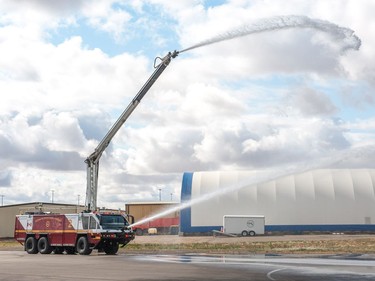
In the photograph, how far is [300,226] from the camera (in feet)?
236

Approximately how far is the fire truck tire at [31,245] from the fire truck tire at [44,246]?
1.85 ft

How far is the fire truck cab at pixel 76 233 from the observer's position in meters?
37.7

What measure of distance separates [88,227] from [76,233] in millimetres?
1427

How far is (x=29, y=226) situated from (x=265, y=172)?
42.4m

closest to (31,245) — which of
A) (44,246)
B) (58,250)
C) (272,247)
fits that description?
(44,246)

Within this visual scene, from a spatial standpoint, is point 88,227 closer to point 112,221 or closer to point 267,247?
point 112,221

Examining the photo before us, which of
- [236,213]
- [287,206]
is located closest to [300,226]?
[287,206]

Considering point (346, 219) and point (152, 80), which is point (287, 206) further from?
point (152, 80)

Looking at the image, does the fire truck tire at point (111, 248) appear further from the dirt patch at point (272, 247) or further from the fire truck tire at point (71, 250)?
the fire truck tire at point (71, 250)

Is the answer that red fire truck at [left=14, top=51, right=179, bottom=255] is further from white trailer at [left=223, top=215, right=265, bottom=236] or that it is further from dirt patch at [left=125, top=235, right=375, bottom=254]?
white trailer at [left=223, top=215, right=265, bottom=236]

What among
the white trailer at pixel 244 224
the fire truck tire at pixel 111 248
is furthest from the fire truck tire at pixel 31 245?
the white trailer at pixel 244 224

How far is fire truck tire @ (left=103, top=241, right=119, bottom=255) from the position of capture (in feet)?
127

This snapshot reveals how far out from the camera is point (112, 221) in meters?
38.4

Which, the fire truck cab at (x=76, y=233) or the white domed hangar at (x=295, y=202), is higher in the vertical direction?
the white domed hangar at (x=295, y=202)
